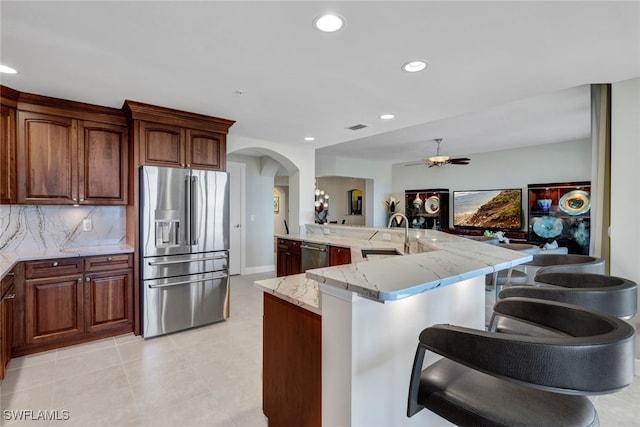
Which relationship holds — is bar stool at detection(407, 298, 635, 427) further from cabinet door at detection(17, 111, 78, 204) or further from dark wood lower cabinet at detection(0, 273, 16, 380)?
cabinet door at detection(17, 111, 78, 204)

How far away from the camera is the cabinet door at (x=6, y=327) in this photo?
2311 millimetres

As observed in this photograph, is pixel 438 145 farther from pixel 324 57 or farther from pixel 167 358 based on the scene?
pixel 167 358

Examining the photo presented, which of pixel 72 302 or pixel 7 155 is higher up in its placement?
pixel 7 155

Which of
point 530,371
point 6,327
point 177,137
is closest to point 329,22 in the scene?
point 530,371

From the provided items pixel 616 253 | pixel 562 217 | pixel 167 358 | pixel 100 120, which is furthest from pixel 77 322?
pixel 562 217

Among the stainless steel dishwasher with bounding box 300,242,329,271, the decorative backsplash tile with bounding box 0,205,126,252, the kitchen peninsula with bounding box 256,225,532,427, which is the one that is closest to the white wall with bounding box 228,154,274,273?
the stainless steel dishwasher with bounding box 300,242,329,271

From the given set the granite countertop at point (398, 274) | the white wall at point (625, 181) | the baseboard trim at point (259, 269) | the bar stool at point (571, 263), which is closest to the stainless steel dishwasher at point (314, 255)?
the baseboard trim at point (259, 269)

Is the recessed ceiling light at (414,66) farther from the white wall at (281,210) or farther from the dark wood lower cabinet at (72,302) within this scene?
the white wall at (281,210)

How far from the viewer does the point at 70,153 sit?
3.08 metres

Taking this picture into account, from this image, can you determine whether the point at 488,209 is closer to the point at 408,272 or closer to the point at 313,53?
the point at 313,53

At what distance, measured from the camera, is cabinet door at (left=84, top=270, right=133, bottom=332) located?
3.05m

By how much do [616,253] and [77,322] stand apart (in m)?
4.79

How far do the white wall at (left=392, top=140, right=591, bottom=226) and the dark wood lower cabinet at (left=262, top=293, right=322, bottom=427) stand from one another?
615 cm

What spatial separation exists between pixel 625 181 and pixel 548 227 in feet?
12.0
